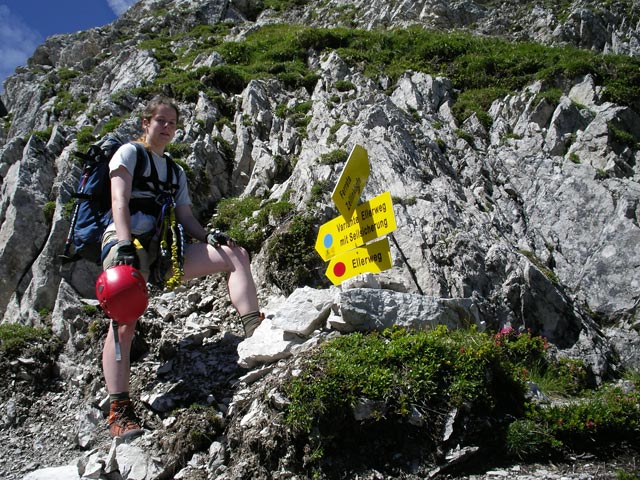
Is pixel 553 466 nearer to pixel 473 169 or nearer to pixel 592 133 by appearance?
pixel 473 169

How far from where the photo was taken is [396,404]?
4316 millimetres

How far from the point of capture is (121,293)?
4.60 meters

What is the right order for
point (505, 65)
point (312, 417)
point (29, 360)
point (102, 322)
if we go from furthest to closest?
point (505, 65)
point (102, 322)
point (29, 360)
point (312, 417)

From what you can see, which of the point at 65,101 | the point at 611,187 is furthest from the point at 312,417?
the point at 65,101

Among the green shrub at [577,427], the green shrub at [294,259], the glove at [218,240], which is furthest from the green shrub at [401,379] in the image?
the green shrub at [294,259]

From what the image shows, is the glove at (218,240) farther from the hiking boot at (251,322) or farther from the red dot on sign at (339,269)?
the red dot on sign at (339,269)

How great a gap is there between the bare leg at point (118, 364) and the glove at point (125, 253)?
0.74 m

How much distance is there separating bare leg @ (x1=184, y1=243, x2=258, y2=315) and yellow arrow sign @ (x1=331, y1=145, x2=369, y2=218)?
4.89 ft

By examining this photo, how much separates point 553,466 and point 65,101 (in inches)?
745

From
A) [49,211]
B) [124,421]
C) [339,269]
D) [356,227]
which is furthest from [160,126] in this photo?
[49,211]

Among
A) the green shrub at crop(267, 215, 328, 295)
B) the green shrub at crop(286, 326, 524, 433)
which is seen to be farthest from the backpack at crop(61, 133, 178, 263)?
the green shrub at crop(286, 326, 524, 433)

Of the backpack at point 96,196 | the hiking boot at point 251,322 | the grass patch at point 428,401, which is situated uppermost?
the backpack at point 96,196

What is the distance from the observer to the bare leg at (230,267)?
5656 mm

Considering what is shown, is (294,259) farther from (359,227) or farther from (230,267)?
(230,267)
